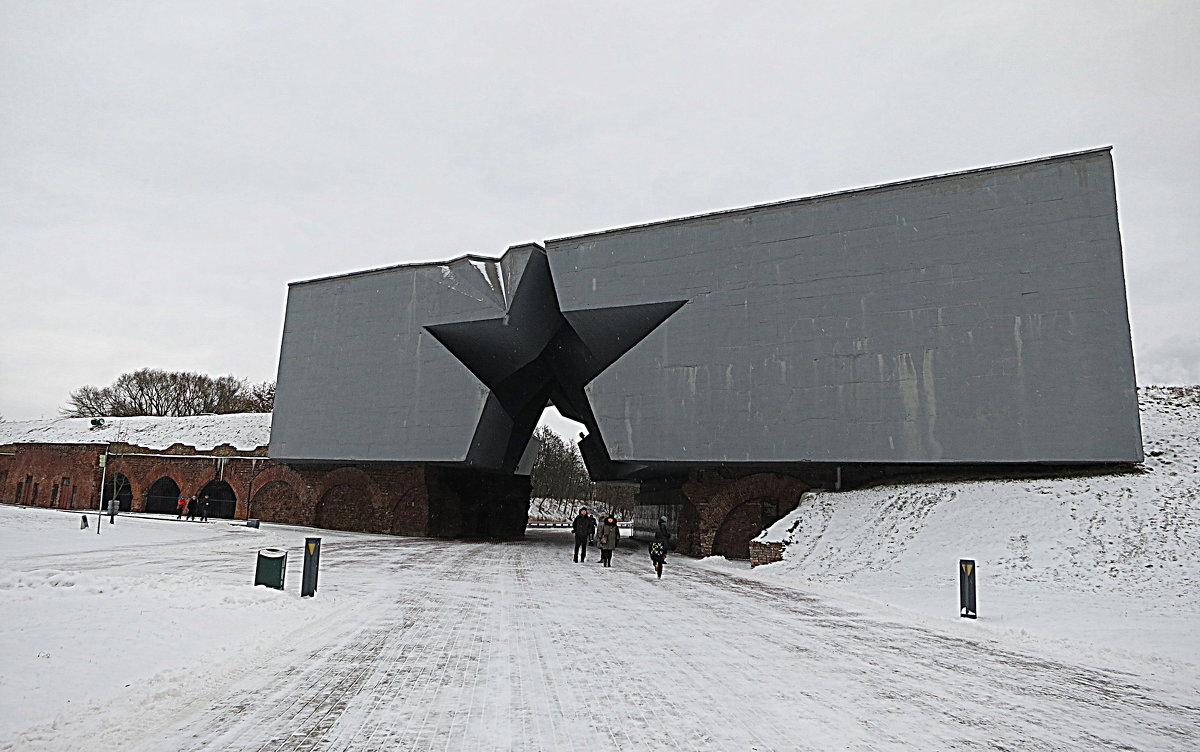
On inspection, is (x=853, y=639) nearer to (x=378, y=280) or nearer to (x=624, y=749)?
(x=624, y=749)

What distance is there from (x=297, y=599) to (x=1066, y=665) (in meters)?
10.2

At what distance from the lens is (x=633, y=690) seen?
6703mm

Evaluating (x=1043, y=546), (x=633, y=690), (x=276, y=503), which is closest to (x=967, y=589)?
(x=1043, y=546)

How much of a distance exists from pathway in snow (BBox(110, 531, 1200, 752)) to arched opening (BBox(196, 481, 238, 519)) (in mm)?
35252

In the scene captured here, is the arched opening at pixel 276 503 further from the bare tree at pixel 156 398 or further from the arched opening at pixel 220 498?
the bare tree at pixel 156 398

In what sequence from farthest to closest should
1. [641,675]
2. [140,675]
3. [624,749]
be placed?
[641,675] → [140,675] → [624,749]

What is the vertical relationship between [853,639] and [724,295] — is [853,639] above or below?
below

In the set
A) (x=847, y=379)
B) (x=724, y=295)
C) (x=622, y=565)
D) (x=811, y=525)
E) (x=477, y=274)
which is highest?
(x=477, y=274)

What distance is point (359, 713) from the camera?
567 centimetres

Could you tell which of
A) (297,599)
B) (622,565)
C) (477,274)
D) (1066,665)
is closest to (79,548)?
(297,599)

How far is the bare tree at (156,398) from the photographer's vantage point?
248 feet

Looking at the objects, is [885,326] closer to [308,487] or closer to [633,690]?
[633,690]

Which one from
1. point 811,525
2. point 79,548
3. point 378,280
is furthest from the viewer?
point 378,280

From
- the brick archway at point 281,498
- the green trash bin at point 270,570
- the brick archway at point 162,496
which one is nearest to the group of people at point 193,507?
the brick archway at point 281,498
